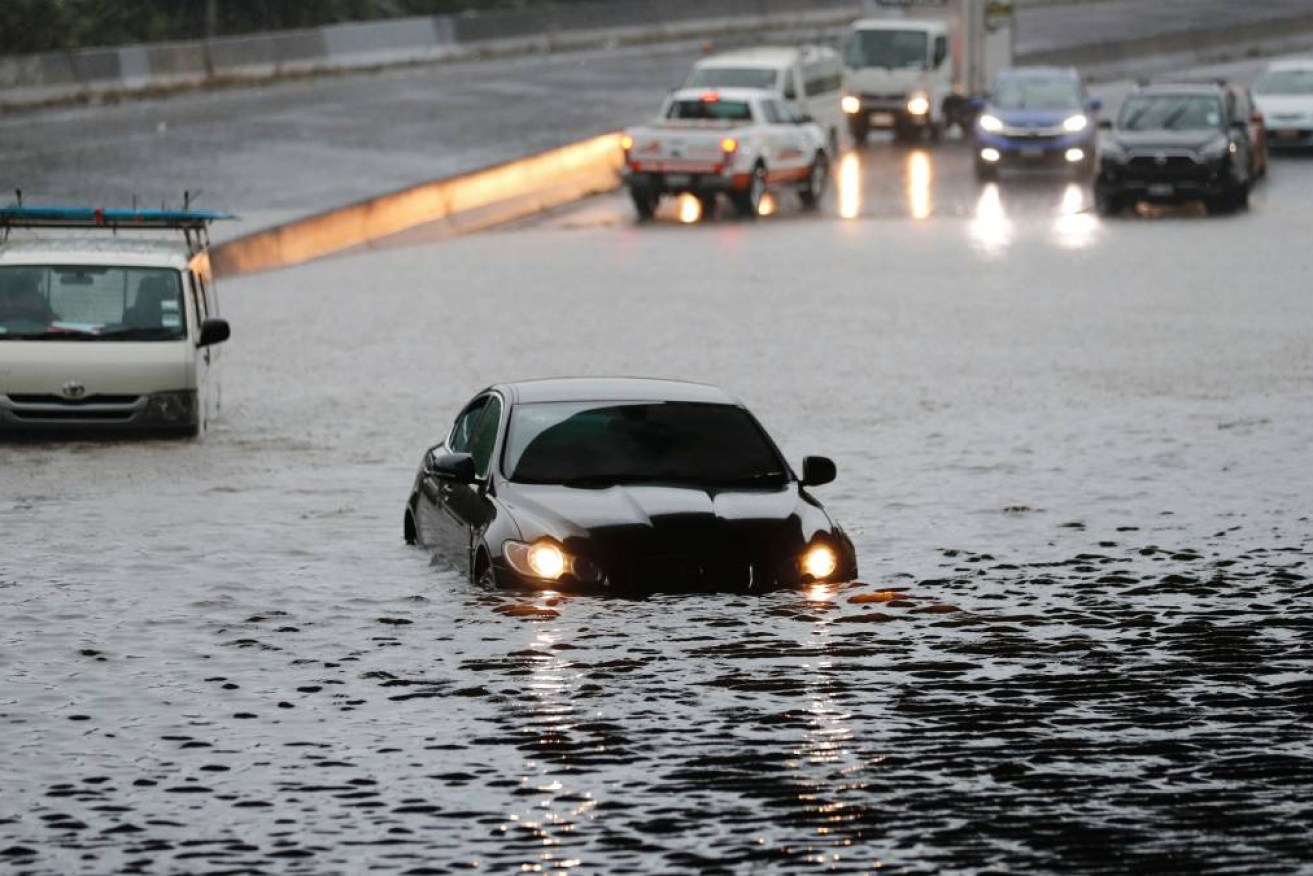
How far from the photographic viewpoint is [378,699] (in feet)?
38.5


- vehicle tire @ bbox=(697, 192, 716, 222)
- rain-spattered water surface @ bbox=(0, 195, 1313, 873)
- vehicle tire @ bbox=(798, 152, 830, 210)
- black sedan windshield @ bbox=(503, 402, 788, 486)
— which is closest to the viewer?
rain-spattered water surface @ bbox=(0, 195, 1313, 873)

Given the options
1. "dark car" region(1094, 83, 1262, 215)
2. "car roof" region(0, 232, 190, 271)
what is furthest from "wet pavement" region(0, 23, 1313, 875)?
"dark car" region(1094, 83, 1262, 215)

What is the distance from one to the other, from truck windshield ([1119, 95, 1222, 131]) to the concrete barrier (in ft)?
26.3

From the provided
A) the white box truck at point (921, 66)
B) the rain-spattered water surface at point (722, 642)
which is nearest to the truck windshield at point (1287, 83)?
the white box truck at point (921, 66)

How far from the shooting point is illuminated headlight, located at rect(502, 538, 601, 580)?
43.8ft

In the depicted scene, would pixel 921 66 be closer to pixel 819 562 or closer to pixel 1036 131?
pixel 1036 131

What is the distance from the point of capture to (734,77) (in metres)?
48.0

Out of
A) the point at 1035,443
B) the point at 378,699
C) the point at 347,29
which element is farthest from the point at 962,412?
the point at 347,29

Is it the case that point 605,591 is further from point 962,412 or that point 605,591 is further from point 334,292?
point 334,292

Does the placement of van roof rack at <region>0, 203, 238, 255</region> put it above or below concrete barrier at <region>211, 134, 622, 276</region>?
above

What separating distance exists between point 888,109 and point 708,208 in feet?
36.7

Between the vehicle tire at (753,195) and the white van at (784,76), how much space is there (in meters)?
5.64

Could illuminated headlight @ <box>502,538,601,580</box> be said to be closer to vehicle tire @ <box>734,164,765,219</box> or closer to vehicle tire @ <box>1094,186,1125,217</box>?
vehicle tire @ <box>734,164,765,219</box>

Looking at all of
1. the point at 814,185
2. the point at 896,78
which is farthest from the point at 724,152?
the point at 896,78
